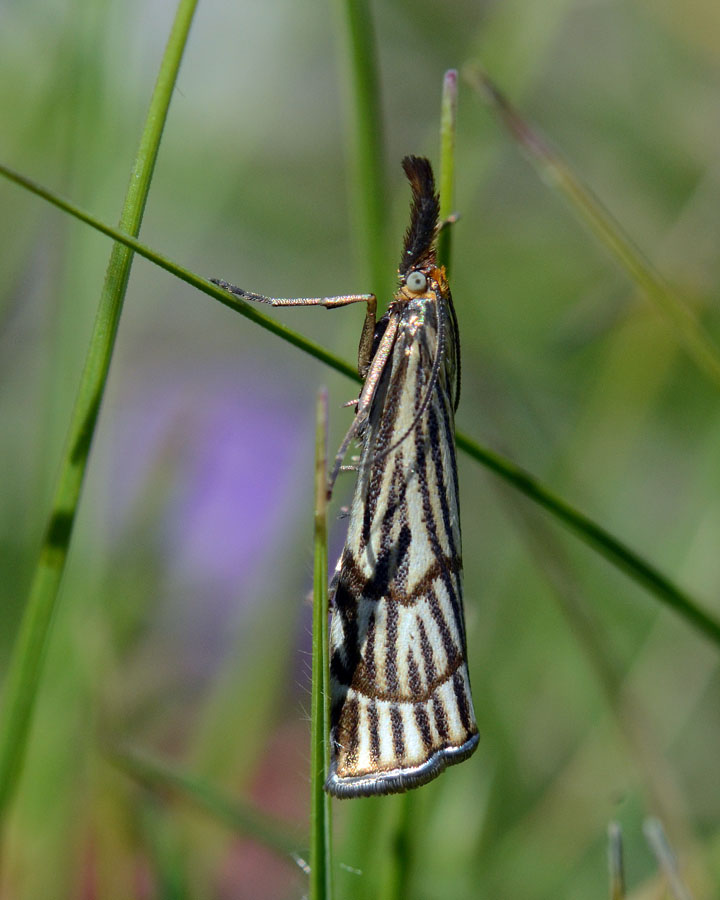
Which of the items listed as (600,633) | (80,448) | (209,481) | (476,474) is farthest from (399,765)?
(476,474)

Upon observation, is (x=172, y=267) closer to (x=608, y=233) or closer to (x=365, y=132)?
(x=365, y=132)

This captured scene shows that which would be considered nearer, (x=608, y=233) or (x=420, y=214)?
(x=420, y=214)

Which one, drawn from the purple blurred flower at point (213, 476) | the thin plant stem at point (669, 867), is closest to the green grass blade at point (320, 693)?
the thin plant stem at point (669, 867)

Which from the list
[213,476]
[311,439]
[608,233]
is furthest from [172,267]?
[213,476]

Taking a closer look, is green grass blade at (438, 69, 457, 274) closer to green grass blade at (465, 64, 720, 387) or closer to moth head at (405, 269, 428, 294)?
moth head at (405, 269, 428, 294)

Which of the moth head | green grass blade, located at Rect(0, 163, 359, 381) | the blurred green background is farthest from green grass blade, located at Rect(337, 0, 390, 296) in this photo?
green grass blade, located at Rect(0, 163, 359, 381)

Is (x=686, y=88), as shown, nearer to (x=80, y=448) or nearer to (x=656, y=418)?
(x=656, y=418)

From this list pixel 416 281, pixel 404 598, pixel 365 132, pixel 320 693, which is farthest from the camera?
pixel 365 132
